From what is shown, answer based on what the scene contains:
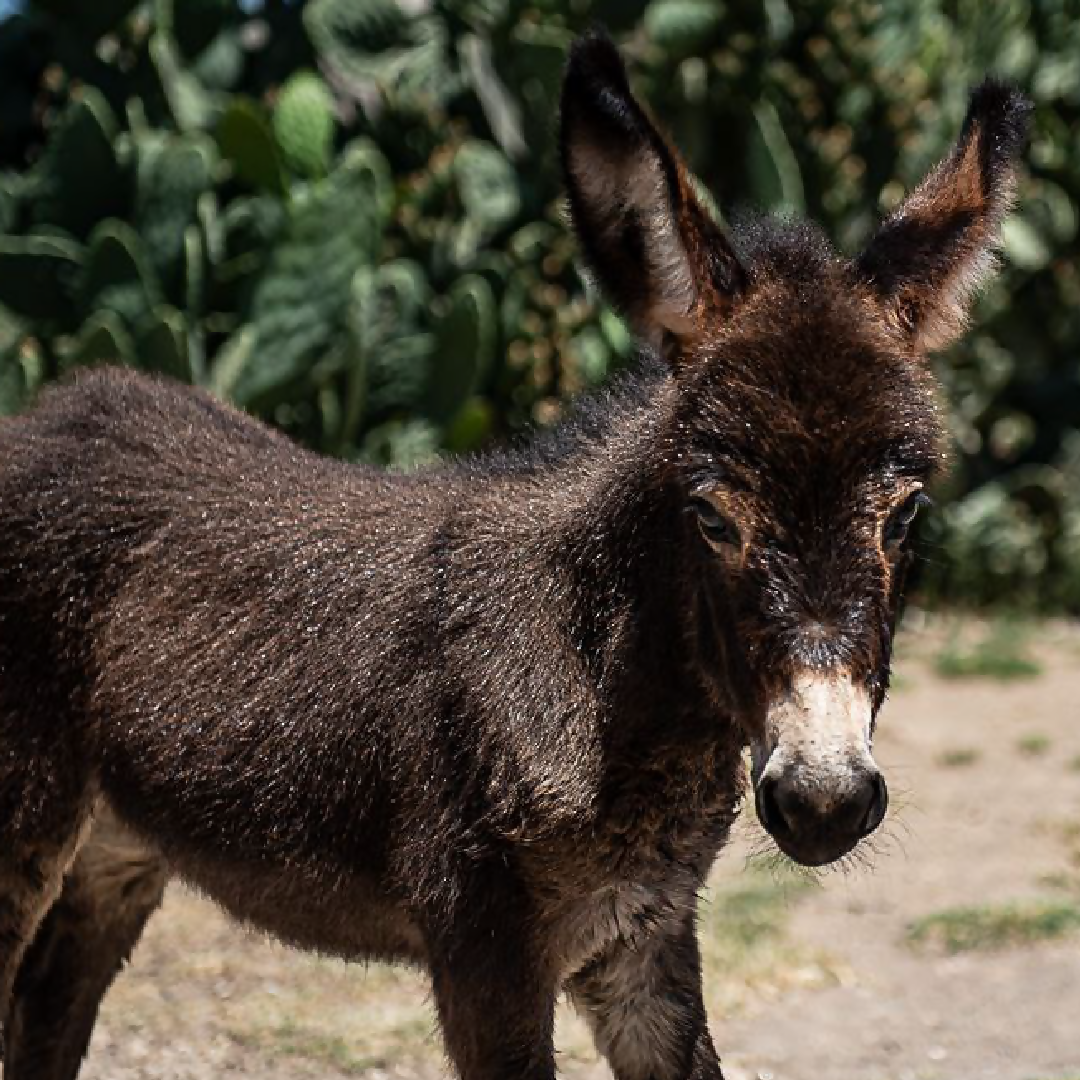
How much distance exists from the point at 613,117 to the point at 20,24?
606 cm

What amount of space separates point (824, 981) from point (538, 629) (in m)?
2.93

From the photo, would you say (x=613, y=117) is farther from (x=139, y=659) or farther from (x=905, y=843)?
(x=905, y=843)

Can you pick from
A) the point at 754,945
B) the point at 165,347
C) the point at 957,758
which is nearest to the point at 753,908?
the point at 754,945

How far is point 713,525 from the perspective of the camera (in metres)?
3.56

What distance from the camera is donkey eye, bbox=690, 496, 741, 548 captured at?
11.6 ft

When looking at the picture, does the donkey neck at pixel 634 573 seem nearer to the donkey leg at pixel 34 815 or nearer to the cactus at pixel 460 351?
the donkey leg at pixel 34 815

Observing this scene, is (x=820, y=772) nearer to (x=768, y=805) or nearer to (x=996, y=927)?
(x=768, y=805)

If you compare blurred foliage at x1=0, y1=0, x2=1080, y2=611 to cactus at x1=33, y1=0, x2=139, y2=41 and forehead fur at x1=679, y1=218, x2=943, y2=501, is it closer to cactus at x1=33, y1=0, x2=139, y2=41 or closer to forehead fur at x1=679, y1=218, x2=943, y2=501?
cactus at x1=33, y1=0, x2=139, y2=41

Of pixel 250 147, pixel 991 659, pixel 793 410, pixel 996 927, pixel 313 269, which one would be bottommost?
pixel 991 659

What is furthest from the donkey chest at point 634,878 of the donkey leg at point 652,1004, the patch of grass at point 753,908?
the patch of grass at point 753,908

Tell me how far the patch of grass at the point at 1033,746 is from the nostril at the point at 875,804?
564cm

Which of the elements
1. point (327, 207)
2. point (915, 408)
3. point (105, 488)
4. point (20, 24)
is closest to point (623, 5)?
point (327, 207)

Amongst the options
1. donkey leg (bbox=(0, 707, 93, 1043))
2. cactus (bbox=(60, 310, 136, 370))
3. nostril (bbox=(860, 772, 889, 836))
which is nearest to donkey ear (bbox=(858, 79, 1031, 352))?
nostril (bbox=(860, 772, 889, 836))

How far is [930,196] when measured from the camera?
13.4 ft
